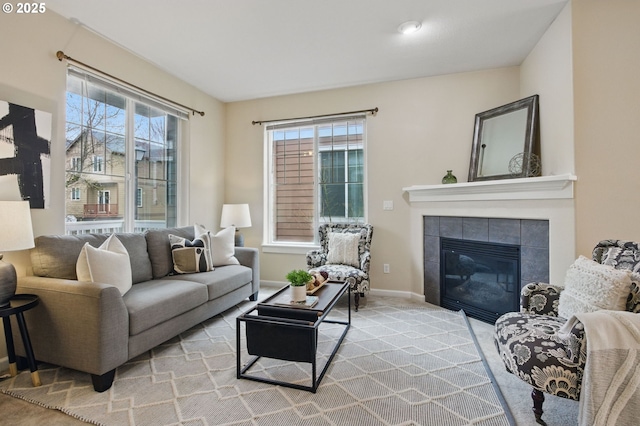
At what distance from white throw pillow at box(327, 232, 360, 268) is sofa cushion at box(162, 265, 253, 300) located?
990mm

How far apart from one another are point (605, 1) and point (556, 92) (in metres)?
0.64

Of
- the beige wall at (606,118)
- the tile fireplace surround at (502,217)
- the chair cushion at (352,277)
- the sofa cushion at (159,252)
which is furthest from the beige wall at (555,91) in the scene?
the sofa cushion at (159,252)

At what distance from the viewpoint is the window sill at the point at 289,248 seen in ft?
13.6

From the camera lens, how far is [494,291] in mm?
2980

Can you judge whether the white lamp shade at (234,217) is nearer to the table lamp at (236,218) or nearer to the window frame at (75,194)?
the table lamp at (236,218)

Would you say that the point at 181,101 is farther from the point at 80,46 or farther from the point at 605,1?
the point at 605,1

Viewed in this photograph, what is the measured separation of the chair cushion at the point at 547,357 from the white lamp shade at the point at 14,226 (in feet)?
9.38

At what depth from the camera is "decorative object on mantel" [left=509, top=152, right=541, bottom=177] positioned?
2.79 m

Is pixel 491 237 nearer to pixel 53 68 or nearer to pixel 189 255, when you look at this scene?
pixel 189 255

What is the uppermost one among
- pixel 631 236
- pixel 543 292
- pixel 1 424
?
pixel 631 236

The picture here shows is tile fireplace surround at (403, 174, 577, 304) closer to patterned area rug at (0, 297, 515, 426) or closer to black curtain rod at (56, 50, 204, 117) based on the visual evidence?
patterned area rug at (0, 297, 515, 426)

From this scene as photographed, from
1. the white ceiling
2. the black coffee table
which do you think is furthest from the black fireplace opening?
the white ceiling

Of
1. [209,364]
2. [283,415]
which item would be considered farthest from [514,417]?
[209,364]

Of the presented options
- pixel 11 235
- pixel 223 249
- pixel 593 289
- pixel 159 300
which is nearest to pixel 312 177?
pixel 223 249
